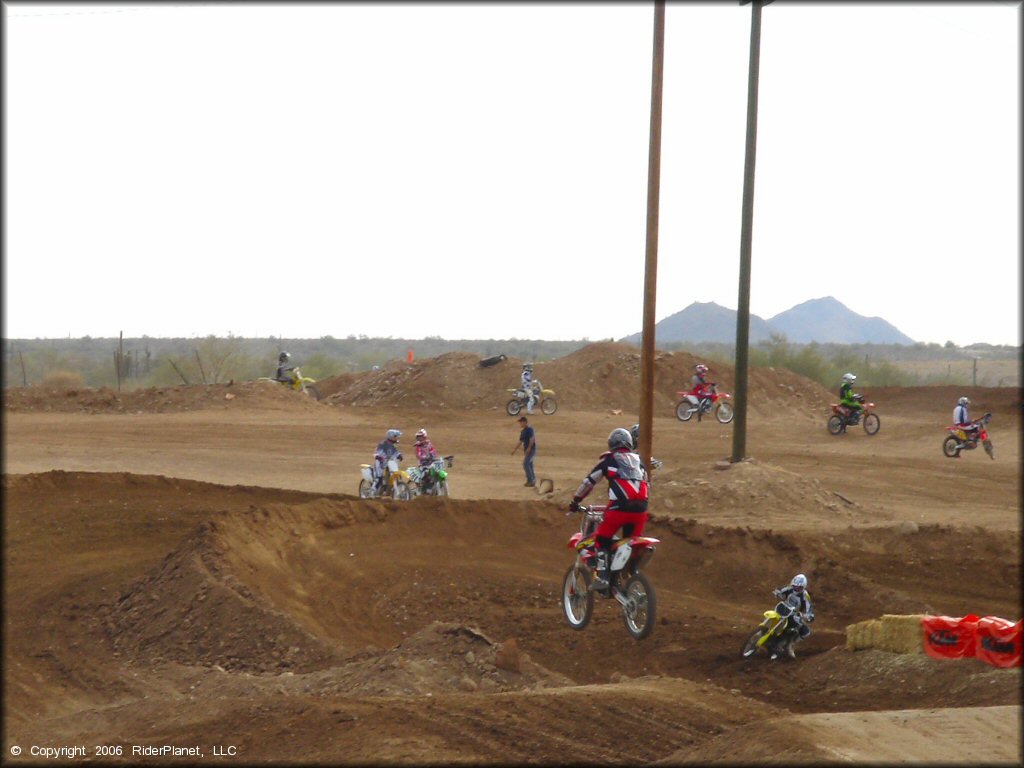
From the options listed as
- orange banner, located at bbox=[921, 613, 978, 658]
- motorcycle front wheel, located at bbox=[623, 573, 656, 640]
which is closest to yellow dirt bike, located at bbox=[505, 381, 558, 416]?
motorcycle front wheel, located at bbox=[623, 573, 656, 640]

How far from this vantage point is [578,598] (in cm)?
1166

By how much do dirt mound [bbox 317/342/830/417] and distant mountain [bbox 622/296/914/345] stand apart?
7.04 ft

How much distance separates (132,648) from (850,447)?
2391 cm

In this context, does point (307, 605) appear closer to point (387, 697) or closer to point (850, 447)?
point (387, 697)

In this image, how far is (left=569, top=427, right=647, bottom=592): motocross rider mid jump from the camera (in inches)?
416

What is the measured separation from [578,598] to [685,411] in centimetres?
2338

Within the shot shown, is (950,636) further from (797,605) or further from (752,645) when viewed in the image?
(752,645)

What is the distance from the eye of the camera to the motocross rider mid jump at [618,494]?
10562mm

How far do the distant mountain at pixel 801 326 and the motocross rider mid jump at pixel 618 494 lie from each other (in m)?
18.3

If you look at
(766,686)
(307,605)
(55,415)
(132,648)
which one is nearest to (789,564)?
(766,686)

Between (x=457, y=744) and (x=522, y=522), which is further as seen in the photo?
(x=522, y=522)

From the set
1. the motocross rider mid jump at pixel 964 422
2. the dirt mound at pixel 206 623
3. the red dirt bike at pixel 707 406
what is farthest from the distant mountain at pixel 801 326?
the dirt mound at pixel 206 623

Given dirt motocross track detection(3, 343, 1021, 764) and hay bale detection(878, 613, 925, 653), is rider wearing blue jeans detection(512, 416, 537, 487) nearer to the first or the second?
dirt motocross track detection(3, 343, 1021, 764)

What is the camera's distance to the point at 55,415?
33719mm
